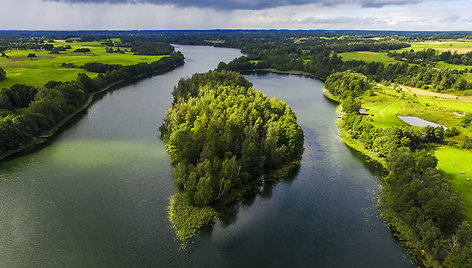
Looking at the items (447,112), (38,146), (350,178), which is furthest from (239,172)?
(447,112)

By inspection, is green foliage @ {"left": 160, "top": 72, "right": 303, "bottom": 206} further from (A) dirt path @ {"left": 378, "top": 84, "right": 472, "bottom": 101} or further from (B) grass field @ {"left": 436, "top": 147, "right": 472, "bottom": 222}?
(A) dirt path @ {"left": 378, "top": 84, "right": 472, "bottom": 101}

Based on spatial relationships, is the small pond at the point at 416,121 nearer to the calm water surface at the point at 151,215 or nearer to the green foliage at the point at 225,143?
the calm water surface at the point at 151,215

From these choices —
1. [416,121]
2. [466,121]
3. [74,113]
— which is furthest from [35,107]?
[466,121]

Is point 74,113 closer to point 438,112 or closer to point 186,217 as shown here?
point 186,217

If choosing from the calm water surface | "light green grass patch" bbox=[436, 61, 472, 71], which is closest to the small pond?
the calm water surface

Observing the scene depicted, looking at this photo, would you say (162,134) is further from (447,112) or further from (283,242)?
(447,112)

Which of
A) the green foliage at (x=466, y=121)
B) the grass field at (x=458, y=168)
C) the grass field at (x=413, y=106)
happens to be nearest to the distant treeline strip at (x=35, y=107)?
the grass field at (x=458, y=168)

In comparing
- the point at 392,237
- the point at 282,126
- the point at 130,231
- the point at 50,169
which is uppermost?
the point at 282,126
